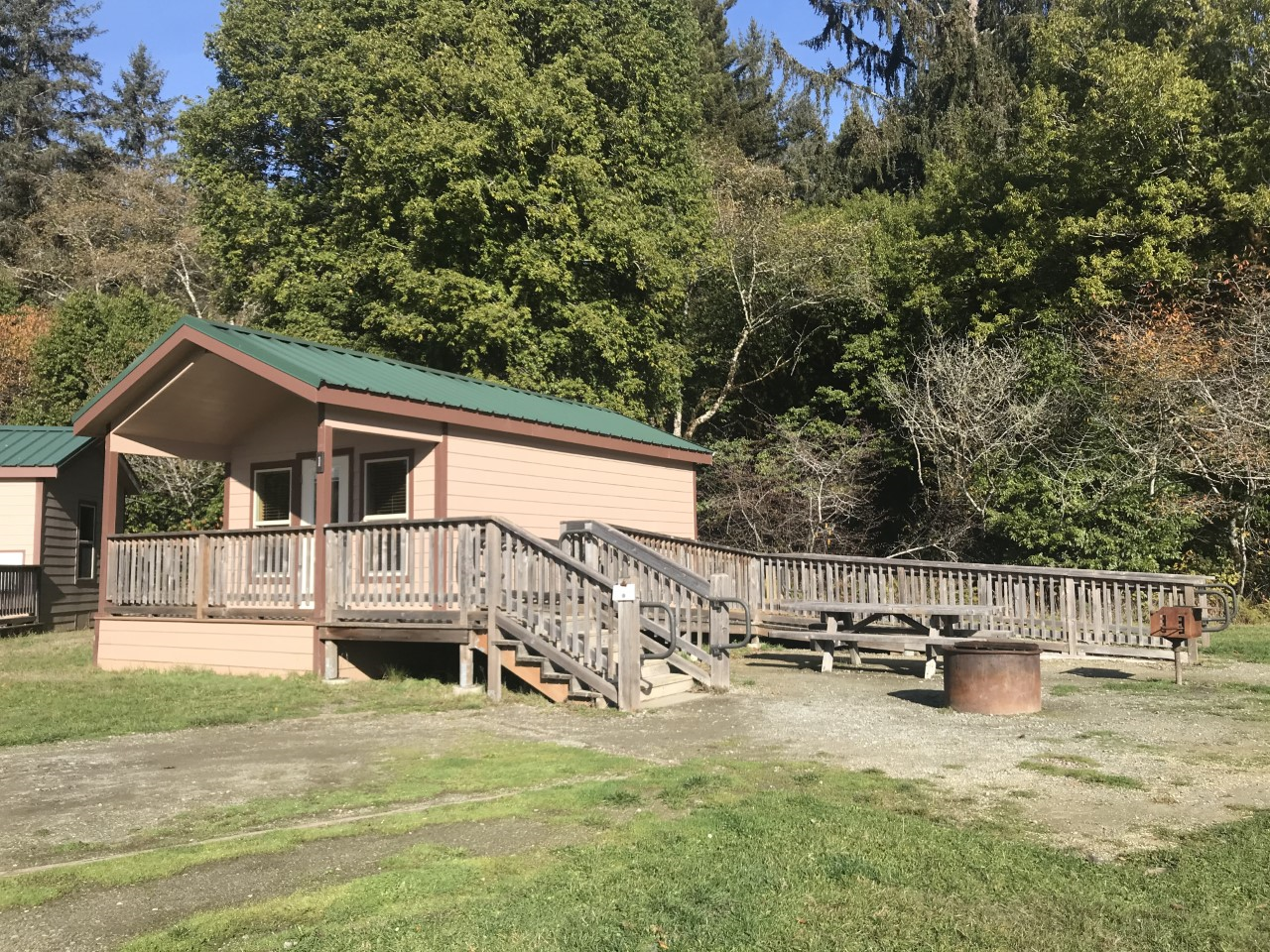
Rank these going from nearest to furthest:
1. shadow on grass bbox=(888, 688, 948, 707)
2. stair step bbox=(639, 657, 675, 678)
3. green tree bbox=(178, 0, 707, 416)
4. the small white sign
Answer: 1. the small white sign
2. shadow on grass bbox=(888, 688, 948, 707)
3. stair step bbox=(639, 657, 675, 678)
4. green tree bbox=(178, 0, 707, 416)

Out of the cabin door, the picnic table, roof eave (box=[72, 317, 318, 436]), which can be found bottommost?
the picnic table

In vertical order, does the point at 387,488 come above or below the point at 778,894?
above

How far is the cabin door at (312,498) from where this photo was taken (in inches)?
512

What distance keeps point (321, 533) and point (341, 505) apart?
107 inches

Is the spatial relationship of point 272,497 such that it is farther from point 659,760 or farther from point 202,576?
point 659,760

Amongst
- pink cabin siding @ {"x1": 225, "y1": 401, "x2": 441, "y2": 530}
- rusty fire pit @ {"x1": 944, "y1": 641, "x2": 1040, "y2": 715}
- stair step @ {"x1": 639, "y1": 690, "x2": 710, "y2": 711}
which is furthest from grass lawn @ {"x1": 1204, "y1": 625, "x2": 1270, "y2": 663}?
pink cabin siding @ {"x1": 225, "y1": 401, "x2": 441, "y2": 530}

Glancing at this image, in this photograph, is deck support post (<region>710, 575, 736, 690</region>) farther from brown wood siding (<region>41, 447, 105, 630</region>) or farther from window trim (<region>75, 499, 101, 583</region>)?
window trim (<region>75, 499, 101, 583</region>)

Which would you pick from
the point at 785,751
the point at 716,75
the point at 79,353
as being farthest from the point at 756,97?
the point at 785,751

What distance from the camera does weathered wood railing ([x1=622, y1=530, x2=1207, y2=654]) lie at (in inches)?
552

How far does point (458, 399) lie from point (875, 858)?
9837 mm

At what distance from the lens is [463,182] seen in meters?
22.5

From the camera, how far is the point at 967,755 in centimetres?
742

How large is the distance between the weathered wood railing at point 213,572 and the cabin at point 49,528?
5.24 metres

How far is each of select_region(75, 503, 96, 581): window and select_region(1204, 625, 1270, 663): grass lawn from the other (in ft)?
65.8
